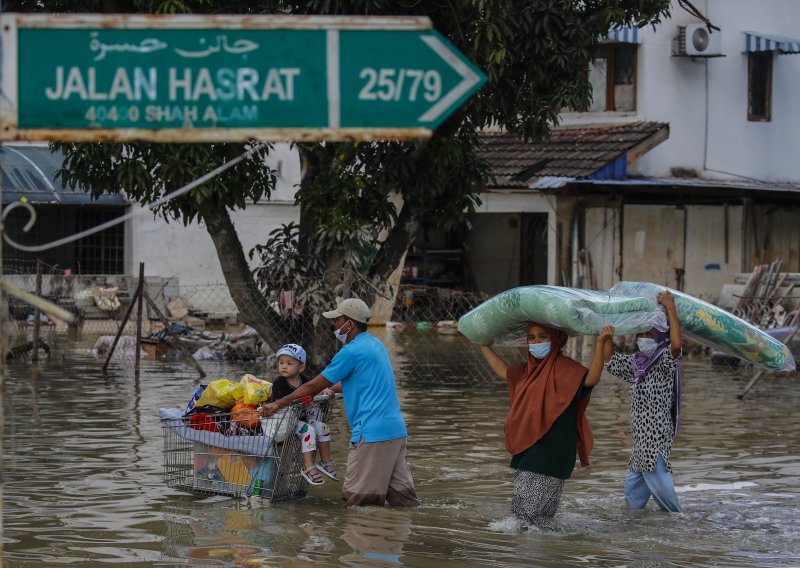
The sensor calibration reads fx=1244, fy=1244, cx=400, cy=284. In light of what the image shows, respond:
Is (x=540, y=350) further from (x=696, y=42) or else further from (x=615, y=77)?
(x=615, y=77)

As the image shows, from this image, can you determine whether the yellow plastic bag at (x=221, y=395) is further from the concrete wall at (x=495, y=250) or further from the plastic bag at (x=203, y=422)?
the concrete wall at (x=495, y=250)

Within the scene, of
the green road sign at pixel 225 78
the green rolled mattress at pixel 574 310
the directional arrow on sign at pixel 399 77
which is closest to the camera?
the green road sign at pixel 225 78

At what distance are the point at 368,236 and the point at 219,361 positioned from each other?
5.88m

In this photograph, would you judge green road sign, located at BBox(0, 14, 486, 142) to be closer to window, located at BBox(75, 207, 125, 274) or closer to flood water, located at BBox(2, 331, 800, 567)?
flood water, located at BBox(2, 331, 800, 567)

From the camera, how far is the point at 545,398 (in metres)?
7.98

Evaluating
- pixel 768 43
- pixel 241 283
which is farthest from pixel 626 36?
pixel 241 283

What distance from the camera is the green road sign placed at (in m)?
4.25

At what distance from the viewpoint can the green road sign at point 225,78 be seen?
4.25 metres

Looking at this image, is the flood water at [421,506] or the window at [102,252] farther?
the window at [102,252]

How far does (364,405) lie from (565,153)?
16.4 meters

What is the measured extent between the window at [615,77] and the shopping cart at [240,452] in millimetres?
17362

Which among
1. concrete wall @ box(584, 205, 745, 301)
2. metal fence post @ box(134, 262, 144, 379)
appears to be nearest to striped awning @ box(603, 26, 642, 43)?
concrete wall @ box(584, 205, 745, 301)

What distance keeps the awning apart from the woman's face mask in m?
18.6

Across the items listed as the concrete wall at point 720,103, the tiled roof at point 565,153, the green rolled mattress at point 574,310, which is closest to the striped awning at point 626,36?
the concrete wall at point 720,103
